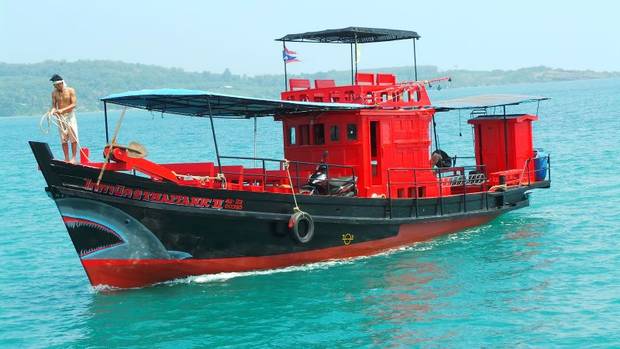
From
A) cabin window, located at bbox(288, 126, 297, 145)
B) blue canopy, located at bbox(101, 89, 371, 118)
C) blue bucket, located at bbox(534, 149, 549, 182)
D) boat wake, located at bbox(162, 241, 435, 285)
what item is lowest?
boat wake, located at bbox(162, 241, 435, 285)

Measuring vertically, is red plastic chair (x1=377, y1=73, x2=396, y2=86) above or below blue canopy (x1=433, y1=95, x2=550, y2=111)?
above

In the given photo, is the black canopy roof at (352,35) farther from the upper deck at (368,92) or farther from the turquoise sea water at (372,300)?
the turquoise sea water at (372,300)

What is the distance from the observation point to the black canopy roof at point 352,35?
1995 cm

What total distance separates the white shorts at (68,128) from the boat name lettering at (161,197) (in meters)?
0.89

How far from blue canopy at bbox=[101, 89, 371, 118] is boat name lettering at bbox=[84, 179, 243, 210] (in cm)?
151

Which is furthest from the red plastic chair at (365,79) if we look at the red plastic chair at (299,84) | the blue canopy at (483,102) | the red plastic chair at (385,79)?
the blue canopy at (483,102)

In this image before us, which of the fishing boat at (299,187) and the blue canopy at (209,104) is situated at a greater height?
the blue canopy at (209,104)

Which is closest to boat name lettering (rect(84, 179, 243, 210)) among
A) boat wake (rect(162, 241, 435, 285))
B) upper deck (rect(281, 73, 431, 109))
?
boat wake (rect(162, 241, 435, 285))

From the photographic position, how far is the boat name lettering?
50.8 ft

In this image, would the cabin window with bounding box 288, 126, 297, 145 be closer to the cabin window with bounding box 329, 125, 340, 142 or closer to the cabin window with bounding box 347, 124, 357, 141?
the cabin window with bounding box 329, 125, 340, 142

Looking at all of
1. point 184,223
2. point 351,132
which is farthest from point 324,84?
point 184,223

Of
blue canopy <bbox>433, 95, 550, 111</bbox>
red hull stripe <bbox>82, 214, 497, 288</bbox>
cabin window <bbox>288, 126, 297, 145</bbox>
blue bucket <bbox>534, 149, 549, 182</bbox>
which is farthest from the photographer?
blue bucket <bbox>534, 149, 549, 182</bbox>

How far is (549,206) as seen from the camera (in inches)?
1045

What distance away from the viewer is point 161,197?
51.7 ft
